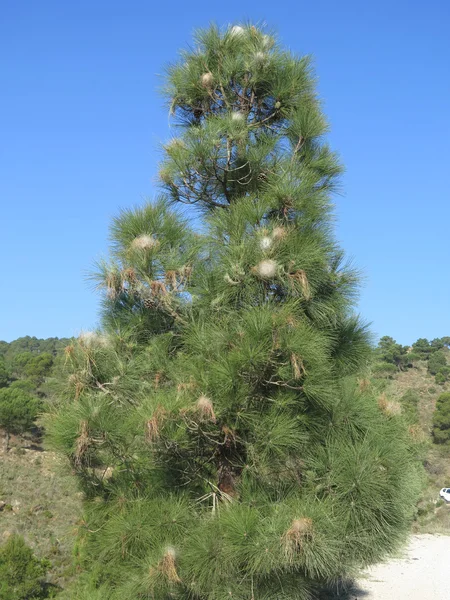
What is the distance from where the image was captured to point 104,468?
477 centimetres

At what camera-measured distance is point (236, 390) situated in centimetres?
433

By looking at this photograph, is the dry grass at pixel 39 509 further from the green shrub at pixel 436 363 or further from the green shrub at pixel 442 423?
the green shrub at pixel 436 363

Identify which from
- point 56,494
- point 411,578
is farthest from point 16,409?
point 411,578

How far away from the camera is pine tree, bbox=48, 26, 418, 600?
411cm

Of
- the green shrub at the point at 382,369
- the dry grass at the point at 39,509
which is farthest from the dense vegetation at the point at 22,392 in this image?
the green shrub at the point at 382,369

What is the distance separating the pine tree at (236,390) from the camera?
4.11m

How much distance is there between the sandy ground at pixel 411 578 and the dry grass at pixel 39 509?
14.1 ft

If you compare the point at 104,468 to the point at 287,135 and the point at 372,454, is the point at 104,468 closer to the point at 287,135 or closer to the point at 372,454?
the point at 372,454

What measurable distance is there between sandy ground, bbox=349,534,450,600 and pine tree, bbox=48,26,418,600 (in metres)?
4.35

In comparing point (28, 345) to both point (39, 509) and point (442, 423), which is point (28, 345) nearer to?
point (442, 423)

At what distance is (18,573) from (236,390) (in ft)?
14.6

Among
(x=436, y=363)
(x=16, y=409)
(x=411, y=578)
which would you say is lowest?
(x=411, y=578)

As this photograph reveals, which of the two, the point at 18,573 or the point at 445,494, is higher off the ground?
the point at 445,494

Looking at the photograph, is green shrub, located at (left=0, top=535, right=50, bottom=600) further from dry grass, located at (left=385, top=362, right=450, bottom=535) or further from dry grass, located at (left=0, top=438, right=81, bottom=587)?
dry grass, located at (left=385, top=362, right=450, bottom=535)
